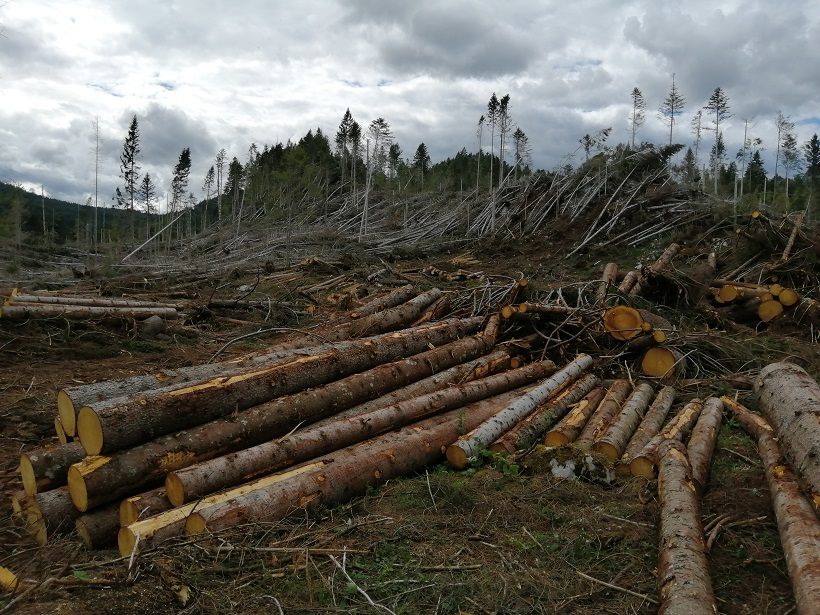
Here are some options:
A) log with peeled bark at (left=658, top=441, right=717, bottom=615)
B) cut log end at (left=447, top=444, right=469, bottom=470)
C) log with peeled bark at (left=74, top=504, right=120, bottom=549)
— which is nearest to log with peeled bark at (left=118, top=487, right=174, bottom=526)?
log with peeled bark at (left=74, top=504, right=120, bottom=549)

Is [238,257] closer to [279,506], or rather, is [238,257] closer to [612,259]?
[612,259]

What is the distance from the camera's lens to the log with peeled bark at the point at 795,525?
2695mm

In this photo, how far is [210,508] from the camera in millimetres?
3584

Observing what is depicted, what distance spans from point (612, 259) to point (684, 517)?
15622 millimetres

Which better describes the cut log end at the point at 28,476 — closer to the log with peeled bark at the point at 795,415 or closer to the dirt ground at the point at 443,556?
the dirt ground at the point at 443,556

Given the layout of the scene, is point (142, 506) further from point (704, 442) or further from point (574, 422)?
point (704, 442)

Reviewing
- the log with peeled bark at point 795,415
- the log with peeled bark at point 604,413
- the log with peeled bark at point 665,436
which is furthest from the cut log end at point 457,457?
the log with peeled bark at point 795,415

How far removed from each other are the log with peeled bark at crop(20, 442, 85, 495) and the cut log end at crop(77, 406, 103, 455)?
0.25m

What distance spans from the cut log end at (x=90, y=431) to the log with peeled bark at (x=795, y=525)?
14.3 feet

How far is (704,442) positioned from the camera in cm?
475

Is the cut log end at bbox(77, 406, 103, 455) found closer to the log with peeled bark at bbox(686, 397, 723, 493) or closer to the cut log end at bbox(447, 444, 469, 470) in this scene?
the cut log end at bbox(447, 444, 469, 470)

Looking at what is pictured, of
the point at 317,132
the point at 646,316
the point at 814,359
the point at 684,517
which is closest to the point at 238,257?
the point at 646,316

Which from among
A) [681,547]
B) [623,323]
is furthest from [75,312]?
[681,547]

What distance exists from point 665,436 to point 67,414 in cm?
510
